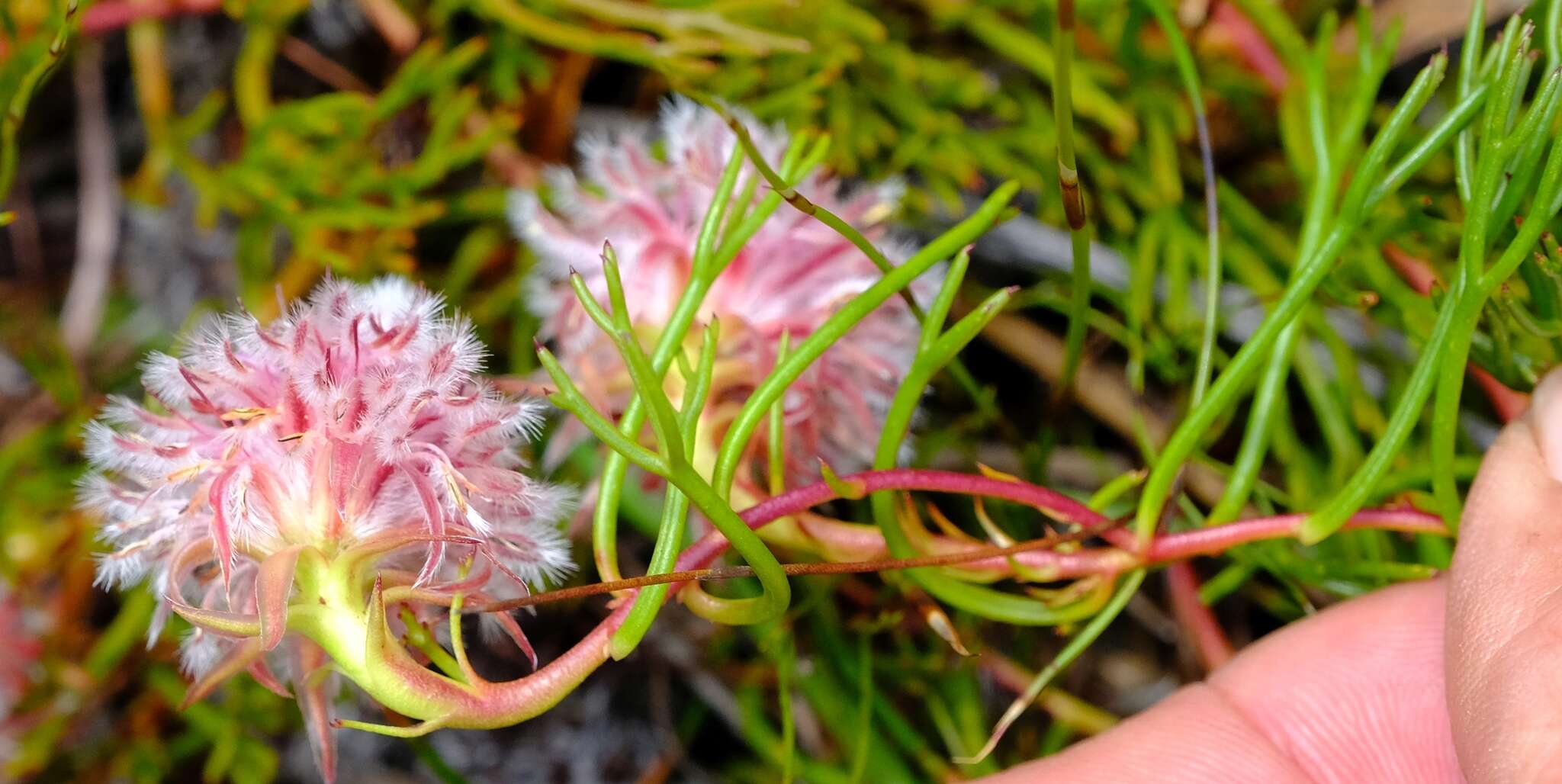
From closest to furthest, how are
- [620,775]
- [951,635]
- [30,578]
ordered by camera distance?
[951,635] → [30,578] → [620,775]

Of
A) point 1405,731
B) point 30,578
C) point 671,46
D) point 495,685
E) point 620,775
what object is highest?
point 671,46

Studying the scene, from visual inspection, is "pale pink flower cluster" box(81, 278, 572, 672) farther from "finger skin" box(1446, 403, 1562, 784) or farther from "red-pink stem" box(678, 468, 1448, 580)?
"finger skin" box(1446, 403, 1562, 784)

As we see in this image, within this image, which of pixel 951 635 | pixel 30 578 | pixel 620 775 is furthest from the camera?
pixel 620 775

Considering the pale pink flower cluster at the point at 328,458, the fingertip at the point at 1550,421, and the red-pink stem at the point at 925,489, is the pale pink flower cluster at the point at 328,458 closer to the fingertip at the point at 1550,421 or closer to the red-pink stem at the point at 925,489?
the red-pink stem at the point at 925,489

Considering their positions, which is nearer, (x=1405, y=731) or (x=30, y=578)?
(x=1405, y=731)

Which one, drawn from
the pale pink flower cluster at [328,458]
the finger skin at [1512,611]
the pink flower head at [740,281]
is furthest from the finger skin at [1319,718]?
the pale pink flower cluster at [328,458]

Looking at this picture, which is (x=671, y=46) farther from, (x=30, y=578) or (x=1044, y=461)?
(x=30, y=578)

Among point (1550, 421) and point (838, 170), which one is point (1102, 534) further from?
point (838, 170)

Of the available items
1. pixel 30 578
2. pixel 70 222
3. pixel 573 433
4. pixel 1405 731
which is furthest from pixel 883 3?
pixel 30 578
